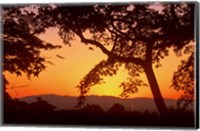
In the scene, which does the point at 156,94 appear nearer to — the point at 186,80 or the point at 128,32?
the point at 186,80

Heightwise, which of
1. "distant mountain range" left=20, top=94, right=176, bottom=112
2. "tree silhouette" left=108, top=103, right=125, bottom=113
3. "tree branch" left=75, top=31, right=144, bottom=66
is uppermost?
"tree branch" left=75, top=31, right=144, bottom=66

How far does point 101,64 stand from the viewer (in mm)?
3475

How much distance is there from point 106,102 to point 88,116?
168mm

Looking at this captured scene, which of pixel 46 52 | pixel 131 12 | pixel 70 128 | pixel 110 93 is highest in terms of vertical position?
pixel 131 12

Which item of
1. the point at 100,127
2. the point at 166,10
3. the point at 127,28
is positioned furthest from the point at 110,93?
the point at 166,10

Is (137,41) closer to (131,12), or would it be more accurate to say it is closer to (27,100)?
(131,12)

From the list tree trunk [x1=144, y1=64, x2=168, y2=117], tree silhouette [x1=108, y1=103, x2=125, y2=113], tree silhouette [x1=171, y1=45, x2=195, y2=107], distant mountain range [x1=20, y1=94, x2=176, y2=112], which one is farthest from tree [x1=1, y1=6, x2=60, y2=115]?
tree silhouette [x1=171, y1=45, x2=195, y2=107]

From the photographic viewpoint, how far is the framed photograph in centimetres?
338

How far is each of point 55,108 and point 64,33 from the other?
0.56 meters

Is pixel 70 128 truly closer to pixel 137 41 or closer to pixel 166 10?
pixel 137 41

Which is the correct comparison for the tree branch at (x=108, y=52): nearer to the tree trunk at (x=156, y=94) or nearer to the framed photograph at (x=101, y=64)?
the framed photograph at (x=101, y=64)

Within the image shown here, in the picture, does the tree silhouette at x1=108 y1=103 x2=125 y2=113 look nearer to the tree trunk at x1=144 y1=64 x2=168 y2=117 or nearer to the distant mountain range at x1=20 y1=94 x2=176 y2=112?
the distant mountain range at x1=20 y1=94 x2=176 y2=112

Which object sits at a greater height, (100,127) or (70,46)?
(70,46)

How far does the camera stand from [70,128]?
3479 millimetres
